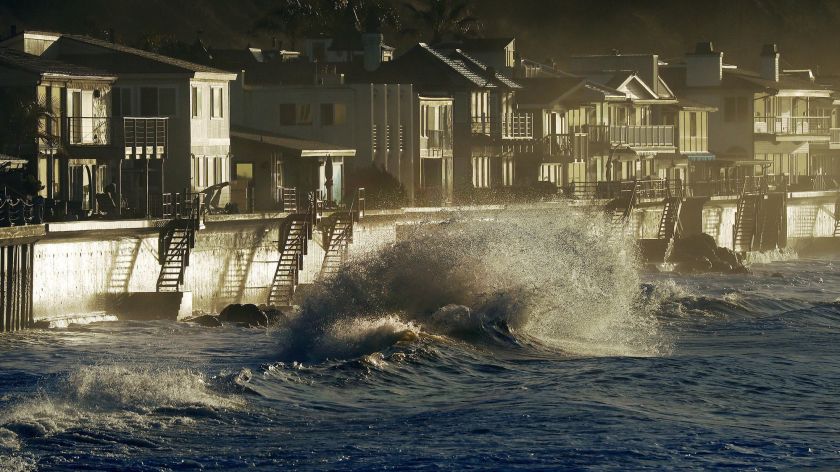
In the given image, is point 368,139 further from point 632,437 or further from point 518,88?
point 632,437

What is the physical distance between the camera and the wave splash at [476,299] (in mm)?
40188

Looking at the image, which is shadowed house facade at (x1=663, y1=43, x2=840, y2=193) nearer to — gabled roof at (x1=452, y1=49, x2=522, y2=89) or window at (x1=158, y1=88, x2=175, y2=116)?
gabled roof at (x1=452, y1=49, x2=522, y2=89)

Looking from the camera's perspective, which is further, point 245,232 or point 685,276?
point 685,276

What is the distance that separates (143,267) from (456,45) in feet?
146

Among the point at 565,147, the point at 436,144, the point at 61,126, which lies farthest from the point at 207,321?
the point at 565,147

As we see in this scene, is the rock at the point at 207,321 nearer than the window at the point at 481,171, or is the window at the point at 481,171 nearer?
the rock at the point at 207,321

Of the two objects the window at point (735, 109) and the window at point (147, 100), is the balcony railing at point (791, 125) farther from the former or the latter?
the window at point (147, 100)

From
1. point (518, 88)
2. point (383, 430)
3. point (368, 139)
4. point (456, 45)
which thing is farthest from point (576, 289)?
point (456, 45)

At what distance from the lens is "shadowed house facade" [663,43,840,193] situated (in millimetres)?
107438

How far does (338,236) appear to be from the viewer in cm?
6019

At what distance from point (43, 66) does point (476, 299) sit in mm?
20568

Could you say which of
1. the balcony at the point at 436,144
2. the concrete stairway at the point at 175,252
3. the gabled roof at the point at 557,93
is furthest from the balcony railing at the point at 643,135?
the concrete stairway at the point at 175,252

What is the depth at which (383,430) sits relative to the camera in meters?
30.2

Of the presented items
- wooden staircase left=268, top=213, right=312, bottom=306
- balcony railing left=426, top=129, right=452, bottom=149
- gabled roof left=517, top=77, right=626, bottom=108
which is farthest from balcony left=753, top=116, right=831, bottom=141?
wooden staircase left=268, top=213, right=312, bottom=306
